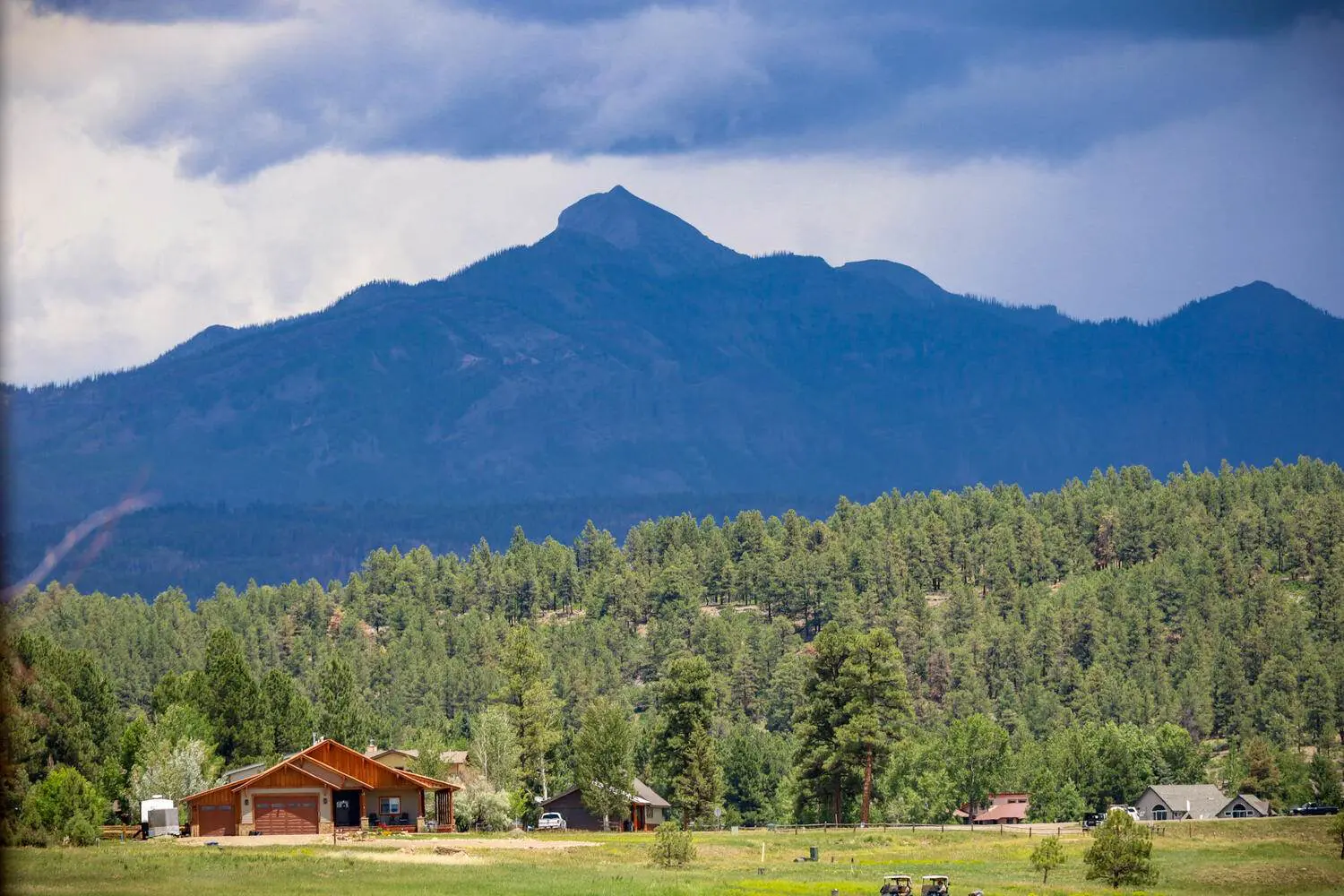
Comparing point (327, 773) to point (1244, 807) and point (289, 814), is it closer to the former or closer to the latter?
→ point (289, 814)

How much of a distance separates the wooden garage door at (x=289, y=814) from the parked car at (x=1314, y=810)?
85994mm

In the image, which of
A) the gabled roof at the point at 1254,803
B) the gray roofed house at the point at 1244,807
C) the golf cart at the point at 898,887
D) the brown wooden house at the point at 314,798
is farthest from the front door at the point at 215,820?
the gabled roof at the point at 1254,803

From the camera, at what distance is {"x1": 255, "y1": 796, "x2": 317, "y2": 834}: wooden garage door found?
109750 millimetres

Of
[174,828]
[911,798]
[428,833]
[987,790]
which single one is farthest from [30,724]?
[987,790]

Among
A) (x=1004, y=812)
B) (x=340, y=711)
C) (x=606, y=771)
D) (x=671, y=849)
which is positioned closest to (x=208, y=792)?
(x=671, y=849)

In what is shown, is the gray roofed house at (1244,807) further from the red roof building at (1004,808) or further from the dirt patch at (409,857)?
the dirt patch at (409,857)

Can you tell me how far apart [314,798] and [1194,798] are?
88.1 meters

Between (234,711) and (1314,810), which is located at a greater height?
(234,711)

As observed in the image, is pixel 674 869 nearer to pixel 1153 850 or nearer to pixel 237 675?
pixel 1153 850

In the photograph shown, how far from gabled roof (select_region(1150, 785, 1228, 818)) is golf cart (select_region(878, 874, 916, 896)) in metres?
85.5

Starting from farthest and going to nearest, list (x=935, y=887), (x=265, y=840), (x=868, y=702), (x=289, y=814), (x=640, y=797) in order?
(x=640, y=797)
(x=868, y=702)
(x=289, y=814)
(x=265, y=840)
(x=935, y=887)

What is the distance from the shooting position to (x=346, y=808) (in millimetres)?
111375

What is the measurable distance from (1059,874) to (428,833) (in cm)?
3753

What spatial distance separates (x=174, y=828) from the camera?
107625 mm
